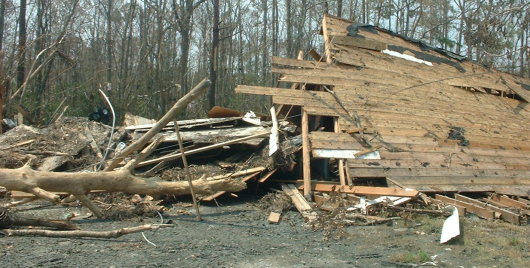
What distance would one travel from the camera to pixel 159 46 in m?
22.8

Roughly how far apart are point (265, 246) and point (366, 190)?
8.99ft

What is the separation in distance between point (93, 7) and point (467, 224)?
94.7 ft

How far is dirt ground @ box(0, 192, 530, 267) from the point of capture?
5.14 metres

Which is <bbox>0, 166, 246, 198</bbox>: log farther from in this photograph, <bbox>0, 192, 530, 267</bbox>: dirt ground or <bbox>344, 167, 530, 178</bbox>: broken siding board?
<bbox>344, 167, 530, 178</bbox>: broken siding board

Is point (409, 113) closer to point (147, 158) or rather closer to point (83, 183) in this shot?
point (147, 158)

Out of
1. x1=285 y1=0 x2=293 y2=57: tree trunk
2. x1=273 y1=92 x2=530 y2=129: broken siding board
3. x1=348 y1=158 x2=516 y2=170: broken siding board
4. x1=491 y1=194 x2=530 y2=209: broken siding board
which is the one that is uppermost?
x1=285 y1=0 x2=293 y2=57: tree trunk

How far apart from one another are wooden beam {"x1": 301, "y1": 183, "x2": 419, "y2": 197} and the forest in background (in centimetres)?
1182

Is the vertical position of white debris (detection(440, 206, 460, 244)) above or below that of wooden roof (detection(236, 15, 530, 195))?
below

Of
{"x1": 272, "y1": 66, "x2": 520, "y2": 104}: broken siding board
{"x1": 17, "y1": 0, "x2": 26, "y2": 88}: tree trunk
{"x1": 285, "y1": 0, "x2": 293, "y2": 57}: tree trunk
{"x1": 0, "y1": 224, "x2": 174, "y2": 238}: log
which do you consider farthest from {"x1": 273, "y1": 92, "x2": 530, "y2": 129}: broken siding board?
{"x1": 285, "y1": 0, "x2": 293, "y2": 57}: tree trunk

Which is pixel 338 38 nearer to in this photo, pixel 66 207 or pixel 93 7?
pixel 66 207

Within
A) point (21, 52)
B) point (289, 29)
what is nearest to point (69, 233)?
point (21, 52)

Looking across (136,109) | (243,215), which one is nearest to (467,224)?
(243,215)

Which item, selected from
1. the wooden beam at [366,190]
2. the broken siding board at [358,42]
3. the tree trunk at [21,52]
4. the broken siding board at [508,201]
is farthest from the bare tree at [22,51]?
the broken siding board at [508,201]

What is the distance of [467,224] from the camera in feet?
23.7
